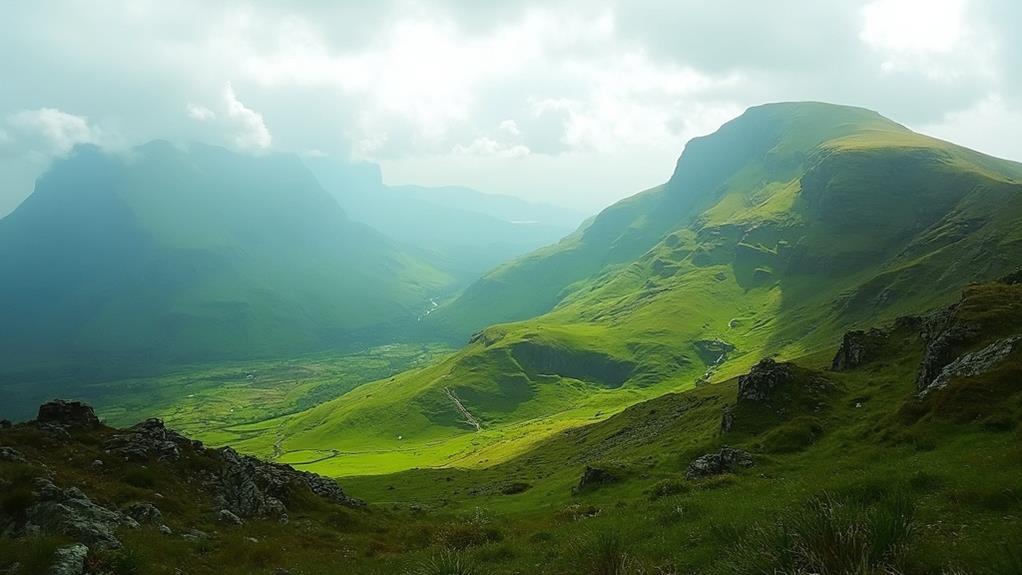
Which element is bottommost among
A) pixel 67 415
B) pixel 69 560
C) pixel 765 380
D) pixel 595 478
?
pixel 595 478

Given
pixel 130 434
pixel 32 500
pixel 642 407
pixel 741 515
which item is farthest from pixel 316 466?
pixel 741 515

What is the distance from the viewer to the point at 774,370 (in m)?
59.1

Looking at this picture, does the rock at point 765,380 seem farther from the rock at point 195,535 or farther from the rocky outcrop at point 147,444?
the rocky outcrop at point 147,444

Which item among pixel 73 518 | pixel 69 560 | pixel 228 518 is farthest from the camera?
pixel 228 518

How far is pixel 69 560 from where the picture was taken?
17.7m

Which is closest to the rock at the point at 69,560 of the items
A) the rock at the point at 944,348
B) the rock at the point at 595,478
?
the rock at the point at 595,478

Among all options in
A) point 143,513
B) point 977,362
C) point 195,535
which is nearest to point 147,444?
point 143,513

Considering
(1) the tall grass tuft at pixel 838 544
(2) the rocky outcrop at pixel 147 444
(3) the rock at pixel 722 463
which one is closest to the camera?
(1) the tall grass tuft at pixel 838 544

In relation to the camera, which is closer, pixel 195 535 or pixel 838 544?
pixel 838 544

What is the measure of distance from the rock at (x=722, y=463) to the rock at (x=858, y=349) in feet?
106

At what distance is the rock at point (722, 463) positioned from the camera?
42.2m

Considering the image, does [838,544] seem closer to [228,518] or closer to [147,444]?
[228,518]

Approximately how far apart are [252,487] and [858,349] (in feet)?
223

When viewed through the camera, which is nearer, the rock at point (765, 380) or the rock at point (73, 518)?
the rock at point (73, 518)
